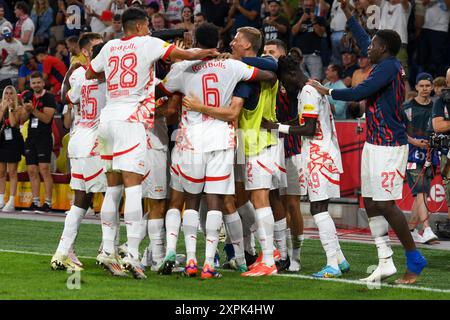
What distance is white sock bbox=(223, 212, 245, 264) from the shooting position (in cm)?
1014

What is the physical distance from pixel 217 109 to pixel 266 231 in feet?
4.52

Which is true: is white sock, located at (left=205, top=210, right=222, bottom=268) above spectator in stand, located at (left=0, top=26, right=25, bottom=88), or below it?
below

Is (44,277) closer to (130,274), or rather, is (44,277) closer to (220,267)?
(130,274)

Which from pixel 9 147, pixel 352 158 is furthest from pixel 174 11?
pixel 352 158

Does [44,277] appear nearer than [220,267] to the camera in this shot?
Yes

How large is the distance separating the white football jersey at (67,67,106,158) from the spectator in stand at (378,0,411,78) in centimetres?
891

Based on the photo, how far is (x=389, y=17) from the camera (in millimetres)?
18109

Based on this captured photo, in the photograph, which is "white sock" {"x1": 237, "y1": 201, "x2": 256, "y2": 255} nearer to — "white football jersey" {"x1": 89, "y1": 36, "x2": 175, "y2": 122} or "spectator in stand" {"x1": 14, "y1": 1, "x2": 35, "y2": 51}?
"white football jersey" {"x1": 89, "y1": 36, "x2": 175, "y2": 122}

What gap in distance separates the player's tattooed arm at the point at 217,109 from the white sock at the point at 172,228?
3.53 feet

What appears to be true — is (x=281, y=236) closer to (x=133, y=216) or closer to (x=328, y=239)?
(x=328, y=239)

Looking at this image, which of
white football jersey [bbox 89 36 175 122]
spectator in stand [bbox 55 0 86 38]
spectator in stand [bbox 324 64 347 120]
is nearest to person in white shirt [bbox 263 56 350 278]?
white football jersey [bbox 89 36 175 122]

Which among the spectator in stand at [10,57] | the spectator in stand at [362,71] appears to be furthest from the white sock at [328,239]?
the spectator in stand at [10,57]

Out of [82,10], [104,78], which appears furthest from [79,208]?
[82,10]

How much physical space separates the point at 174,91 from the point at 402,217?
264 cm
